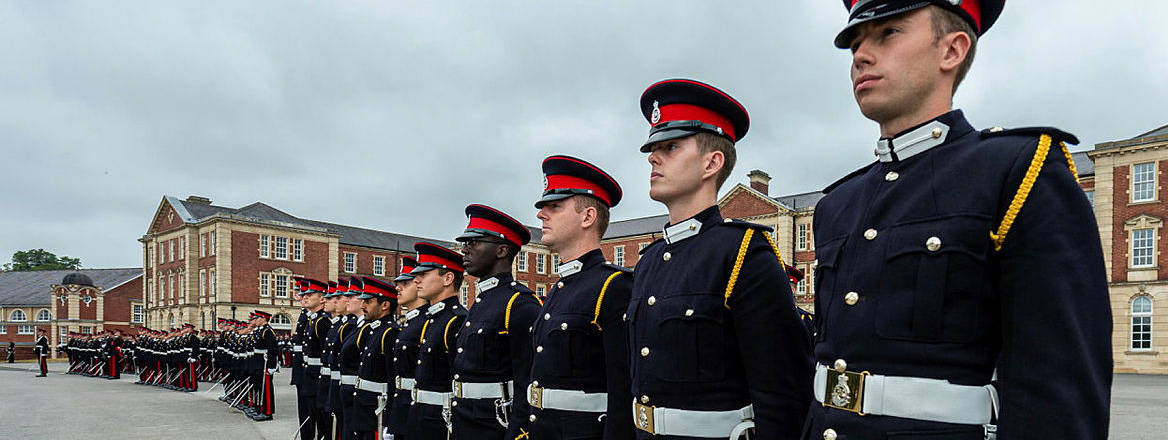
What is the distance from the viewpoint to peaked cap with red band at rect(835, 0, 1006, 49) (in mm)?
1899

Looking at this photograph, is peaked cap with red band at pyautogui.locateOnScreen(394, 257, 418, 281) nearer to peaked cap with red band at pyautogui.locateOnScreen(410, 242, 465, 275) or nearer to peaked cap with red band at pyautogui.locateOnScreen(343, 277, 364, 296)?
peaked cap with red band at pyautogui.locateOnScreen(410, 242, 465, 275)

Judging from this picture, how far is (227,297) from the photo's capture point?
148 ft

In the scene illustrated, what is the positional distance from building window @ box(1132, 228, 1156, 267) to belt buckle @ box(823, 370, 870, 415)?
36.9 metres

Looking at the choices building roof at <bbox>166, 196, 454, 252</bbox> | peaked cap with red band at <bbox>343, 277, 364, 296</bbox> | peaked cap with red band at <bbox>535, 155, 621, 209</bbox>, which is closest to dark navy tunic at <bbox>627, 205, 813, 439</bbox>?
peaked cap with red band at <bbox>535, 155, 621, 209</bbox>

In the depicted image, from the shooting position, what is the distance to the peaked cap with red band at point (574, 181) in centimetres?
466

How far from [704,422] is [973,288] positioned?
1340mm

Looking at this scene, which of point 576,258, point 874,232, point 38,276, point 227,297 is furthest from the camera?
point 38,276

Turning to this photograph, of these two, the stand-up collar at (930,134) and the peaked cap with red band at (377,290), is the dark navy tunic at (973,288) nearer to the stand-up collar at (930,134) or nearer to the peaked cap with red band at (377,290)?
the stand-up collar at (930,134)

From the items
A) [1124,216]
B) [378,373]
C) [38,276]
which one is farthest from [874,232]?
[38,276]

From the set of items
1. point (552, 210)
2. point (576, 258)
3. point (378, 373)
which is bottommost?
point (378, 373)

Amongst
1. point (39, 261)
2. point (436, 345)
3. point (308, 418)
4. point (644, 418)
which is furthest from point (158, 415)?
point (39, 261)

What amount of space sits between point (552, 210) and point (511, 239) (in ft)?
4.73

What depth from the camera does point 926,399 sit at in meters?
1.74

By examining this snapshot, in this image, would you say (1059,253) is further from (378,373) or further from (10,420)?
(10,420)
